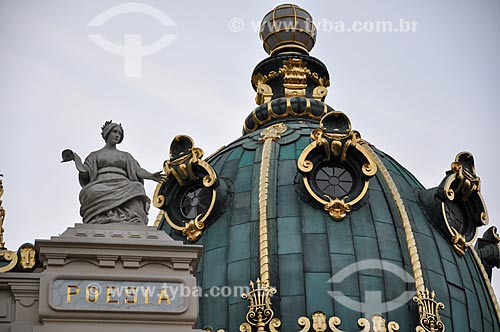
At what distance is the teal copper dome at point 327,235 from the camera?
50812 mm

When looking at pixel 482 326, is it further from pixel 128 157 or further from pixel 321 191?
pixel 128 157

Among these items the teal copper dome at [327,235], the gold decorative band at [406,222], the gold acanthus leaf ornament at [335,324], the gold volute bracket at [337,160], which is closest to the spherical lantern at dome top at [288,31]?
the teal copper dome at [327,235]

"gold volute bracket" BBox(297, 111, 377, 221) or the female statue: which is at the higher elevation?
"gold volute bracket" BBox(297, 111, 377, 221)

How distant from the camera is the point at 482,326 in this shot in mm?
53188

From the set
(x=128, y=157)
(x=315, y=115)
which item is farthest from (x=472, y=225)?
(x=128, y=157)

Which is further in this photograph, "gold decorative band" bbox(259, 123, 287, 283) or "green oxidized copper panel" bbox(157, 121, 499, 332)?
"gold decorative band" bbox(259, 123, 287, 283)

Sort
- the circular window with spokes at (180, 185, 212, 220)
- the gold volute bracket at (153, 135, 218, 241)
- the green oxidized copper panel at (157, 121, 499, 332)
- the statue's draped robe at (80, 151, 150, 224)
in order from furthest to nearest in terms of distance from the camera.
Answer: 1. the circular window with spokes at (180, 185, 212, 220)
2. the gold volute bracket at (153, 135, 218, 241)
3. the green oxidized copper panel at (157, 121, 499, 332)
4. the statue's draped robe at (80, 151, 150, 224)

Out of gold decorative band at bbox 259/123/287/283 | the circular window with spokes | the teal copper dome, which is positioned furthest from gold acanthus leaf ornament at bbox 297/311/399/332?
the circular window with spokes

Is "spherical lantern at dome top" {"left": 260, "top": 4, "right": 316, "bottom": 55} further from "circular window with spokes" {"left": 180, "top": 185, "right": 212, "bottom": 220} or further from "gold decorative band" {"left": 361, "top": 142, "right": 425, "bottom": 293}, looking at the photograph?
"circular window with spokes" {"left": 180, "top": 185, "right": 212, "bottom": 220}

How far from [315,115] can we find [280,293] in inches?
343

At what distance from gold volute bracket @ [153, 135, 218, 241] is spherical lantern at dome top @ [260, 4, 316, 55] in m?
7.75

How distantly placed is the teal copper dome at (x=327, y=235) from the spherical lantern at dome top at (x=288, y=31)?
174 inches

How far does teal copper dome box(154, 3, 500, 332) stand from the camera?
5081 centimetres

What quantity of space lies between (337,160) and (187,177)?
3.70 meters
